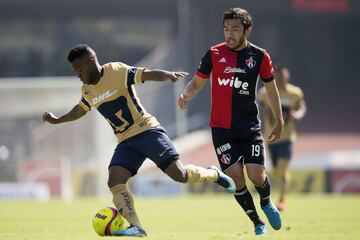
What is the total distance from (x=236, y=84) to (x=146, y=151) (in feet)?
4.41

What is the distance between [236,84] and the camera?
10.5 metres

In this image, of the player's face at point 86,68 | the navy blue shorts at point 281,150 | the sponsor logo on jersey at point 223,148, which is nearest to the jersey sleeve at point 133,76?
the player's face at point 86,68

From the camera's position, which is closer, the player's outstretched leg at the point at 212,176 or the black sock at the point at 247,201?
the player's outstretched leg at the point at 212,176

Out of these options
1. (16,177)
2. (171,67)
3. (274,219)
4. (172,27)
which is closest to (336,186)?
(16,177)

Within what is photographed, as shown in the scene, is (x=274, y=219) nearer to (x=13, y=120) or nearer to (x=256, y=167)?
(x=256, y=167)

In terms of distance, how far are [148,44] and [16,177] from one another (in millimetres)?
21657

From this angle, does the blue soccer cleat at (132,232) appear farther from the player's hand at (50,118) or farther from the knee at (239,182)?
the player's hand at (50,118)

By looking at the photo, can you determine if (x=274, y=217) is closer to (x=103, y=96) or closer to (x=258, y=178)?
(x=258, y=178)

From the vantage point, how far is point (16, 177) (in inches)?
1054

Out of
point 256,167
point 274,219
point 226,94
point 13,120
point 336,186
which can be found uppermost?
point 226,94

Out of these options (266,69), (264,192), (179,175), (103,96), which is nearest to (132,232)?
(179,175)

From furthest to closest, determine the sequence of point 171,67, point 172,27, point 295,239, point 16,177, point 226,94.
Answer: point 172,27, point 171,67, point 16,177, point 226,94, point 295,239

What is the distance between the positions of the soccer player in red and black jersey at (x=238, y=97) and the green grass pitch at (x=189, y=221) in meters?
0.83

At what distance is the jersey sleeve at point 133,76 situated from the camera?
1000cm
